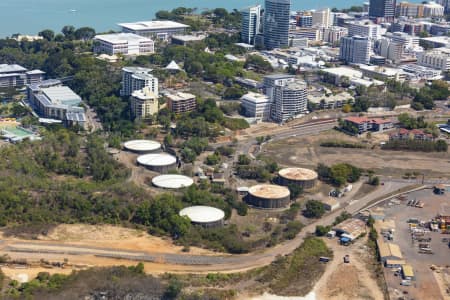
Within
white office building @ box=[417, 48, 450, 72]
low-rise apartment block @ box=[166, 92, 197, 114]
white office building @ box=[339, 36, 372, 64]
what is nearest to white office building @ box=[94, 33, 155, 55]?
low-rise apartment block @ box=[166, 92, 197, 114]

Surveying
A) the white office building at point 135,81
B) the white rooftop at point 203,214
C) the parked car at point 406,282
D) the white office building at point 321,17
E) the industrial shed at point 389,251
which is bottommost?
the parked car at point 406,282

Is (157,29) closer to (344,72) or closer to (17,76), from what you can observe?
(17,76)

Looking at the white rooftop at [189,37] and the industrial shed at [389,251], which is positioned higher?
the white rooftop at [189,37]

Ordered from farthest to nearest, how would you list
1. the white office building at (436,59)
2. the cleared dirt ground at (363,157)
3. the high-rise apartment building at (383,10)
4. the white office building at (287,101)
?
the high-rise apartment building at (383,10), the white office building at (436,59), the white office building at (287,101), the cleared dirt ground at (363,157)

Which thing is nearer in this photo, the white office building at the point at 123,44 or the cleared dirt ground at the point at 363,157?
the cleared dirt ground at the point at 363,157

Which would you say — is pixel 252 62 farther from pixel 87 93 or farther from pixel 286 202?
pixel 286 202

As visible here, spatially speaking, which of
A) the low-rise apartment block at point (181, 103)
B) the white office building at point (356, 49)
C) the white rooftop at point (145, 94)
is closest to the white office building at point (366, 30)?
the white office building at point (356, 49)

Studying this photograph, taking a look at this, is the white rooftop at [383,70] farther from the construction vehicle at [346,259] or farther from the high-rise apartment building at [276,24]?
the construction vehicle at [346,259]
